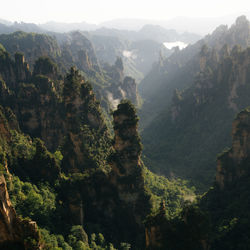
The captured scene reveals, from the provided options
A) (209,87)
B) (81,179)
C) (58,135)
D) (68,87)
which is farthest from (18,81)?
(209,87)

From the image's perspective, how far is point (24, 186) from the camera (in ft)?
142

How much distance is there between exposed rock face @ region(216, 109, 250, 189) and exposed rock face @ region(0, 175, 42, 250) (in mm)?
43174

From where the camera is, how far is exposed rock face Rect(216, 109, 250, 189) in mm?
58581

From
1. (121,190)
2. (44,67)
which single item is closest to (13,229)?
(121,190)

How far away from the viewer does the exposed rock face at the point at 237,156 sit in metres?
58.6

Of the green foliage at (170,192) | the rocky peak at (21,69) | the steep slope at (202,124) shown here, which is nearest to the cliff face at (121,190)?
the green foliage at (170,192)

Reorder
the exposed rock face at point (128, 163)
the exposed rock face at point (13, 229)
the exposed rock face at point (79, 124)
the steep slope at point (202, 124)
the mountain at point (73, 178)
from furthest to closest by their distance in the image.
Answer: the steep slope at point (202, 124)
the exposed rock face at point (79, 124)
the exposed rock face at point (128, 163)
the mountain at point (73, 178)
the exposed rock face at point (13, 229)

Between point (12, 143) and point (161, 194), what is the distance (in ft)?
126

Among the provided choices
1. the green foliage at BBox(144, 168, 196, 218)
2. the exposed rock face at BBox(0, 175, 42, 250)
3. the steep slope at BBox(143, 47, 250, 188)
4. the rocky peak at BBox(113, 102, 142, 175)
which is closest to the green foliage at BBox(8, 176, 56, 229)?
the exposed rock face at BBox(0, 175, 42, 250)

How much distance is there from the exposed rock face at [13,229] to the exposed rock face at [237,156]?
43174 millimetres

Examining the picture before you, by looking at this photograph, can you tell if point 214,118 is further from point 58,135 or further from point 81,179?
point 81,179

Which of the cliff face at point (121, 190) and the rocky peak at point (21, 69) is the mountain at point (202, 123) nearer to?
the cliff face at point (121, 190)

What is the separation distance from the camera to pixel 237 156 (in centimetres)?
5994

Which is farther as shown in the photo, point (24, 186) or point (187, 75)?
point (187, 75)
